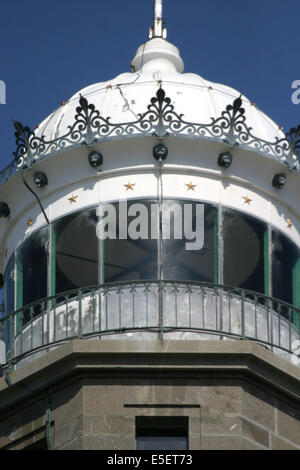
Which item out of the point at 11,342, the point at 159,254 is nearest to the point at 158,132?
the point at 159,254

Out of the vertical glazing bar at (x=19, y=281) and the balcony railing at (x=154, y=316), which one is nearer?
the balcony railing at (x=154, y=316)

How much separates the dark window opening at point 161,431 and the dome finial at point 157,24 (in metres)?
8.75

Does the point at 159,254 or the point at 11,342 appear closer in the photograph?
the point at 11,342

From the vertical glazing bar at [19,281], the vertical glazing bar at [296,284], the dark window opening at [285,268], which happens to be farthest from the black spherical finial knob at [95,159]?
the vertical glazing bar at [296,284]

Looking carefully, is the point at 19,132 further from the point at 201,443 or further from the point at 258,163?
the point at 201,443

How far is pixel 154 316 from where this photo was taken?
128 ft

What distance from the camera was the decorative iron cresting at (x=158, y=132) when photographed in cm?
4066

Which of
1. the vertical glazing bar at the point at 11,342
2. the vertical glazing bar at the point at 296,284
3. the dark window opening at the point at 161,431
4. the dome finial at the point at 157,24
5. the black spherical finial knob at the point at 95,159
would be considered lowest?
the dark window opening at the point at 161,431

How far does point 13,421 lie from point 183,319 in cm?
290

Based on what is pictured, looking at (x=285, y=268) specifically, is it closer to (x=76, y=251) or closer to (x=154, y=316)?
(x=154, y=316)

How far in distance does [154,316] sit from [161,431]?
6.71 feet

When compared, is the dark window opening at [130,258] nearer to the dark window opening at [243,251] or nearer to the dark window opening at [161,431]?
the dark window opening at [243,251]

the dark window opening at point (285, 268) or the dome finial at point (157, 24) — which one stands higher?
the dome finial at point (157, 24)
